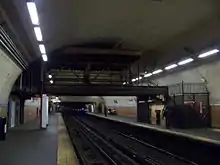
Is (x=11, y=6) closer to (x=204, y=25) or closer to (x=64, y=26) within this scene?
(x=64, y=26)

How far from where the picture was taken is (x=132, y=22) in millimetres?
11391

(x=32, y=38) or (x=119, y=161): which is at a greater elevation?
(x=32, y=38)

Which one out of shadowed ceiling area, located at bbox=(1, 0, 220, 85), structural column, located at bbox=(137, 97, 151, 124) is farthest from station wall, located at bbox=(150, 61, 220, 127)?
structural column, located at bbox=(137, 97, 151, 124)

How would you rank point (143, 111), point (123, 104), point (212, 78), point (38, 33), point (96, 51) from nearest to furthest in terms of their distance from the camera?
1. point (38, 33)
2. point (96, 51)
3. point (212, 78)
4. point (143, 111)
5. point (123, 104)

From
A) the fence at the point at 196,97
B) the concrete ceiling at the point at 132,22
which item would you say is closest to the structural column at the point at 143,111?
the fence at the point at 196,97

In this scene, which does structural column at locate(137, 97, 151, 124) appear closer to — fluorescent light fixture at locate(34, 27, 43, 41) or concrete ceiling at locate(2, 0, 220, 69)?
concrete ceiling at locate(2, 0, 220, 69)

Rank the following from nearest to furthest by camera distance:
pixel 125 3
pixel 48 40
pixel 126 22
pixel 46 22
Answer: pixel 125 3 < pixel 46 22 < pixel 126 22 < pixel 48 40

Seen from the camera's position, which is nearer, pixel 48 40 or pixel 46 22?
pixel 46 22

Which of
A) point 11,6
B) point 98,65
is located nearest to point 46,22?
point 11,6

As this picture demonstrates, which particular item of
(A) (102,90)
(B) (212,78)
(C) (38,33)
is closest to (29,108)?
(A) (102,90)

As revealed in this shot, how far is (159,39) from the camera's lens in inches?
556

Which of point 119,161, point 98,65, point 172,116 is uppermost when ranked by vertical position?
point 98,65

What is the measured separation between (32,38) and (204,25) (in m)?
5.87

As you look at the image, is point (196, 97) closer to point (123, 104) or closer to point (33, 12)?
point (33, 12)
